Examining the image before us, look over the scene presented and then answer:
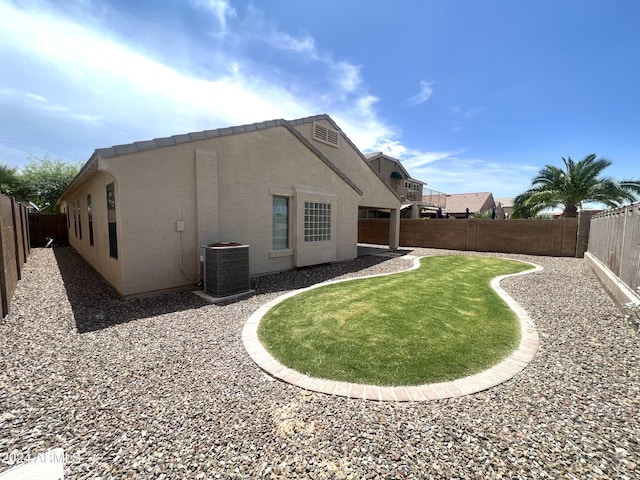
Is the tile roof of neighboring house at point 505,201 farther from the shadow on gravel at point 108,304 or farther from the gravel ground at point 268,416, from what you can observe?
the shadow on gravel at point 108,304

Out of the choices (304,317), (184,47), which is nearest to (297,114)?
(184,47)

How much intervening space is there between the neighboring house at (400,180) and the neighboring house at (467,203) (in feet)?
36.9

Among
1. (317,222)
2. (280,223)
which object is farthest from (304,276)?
(317,222)

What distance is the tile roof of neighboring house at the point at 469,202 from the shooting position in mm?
46469

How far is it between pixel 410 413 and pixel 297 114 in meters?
14.7

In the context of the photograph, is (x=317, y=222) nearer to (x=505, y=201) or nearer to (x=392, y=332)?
(x=392, y=332)

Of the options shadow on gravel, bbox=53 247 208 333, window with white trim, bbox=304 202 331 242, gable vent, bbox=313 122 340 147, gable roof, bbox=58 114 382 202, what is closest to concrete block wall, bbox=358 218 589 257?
gable vent, bbox=313 122 340 147

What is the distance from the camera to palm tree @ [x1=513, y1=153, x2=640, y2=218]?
1855 cm

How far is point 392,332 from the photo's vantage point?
5062mm

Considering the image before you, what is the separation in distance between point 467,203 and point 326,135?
40759 mm

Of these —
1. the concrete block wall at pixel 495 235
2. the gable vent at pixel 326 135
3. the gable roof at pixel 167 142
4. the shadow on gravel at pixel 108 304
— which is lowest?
the shadow on gravel at pixel 108 304

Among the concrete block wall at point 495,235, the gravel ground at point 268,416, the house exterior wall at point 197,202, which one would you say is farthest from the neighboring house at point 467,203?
the gravel ground at point 268,416

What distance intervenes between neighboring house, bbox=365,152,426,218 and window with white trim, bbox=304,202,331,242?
1951 cm

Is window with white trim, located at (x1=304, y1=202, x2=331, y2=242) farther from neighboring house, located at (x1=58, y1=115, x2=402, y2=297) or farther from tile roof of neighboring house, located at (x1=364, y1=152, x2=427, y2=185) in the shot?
tile roof of neighboring house, located at (x1=364, y1=152, x2=427, y2=185)
